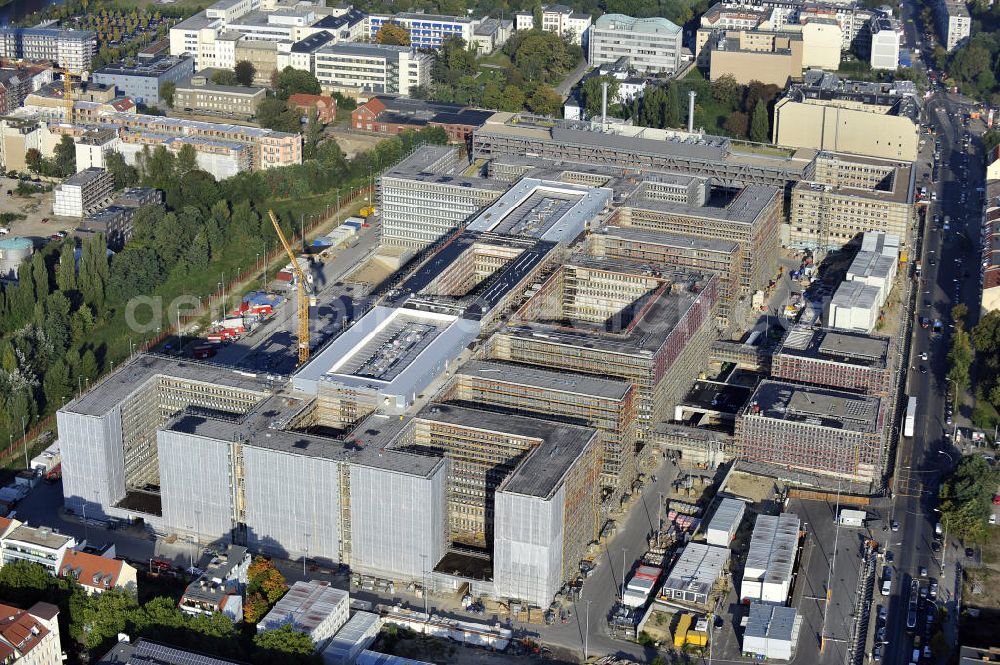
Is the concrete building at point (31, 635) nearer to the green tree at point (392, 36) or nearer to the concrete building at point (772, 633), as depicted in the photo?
the concrete building at point (772, 633)

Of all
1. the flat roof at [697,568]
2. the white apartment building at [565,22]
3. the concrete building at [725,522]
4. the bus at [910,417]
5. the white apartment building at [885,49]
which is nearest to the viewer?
the flat roof at [697,568]

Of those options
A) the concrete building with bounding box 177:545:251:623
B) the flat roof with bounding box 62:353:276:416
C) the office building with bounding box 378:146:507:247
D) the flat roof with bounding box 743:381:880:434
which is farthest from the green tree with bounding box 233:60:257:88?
the concrete building with bounding box 177:545:251:623

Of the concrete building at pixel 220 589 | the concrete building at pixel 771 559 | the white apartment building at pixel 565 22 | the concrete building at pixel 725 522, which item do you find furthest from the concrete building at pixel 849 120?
the concrete building at pixel 220 589

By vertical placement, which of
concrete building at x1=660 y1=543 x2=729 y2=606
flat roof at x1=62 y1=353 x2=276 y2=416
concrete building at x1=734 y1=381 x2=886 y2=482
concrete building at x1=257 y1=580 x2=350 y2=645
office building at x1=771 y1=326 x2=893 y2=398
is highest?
flat roof at x1=62 y1=353 x2=276 y2=416

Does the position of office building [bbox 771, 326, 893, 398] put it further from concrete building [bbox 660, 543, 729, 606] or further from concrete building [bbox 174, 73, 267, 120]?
concrete building [bbox 174, 73, 267, 120]

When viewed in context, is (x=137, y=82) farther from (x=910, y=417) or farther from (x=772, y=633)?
(x=772, y=633)
